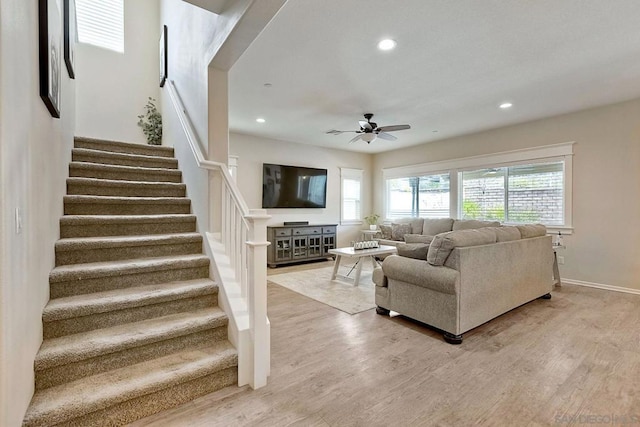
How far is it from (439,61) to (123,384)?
3.77m

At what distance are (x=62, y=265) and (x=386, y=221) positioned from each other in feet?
22.0

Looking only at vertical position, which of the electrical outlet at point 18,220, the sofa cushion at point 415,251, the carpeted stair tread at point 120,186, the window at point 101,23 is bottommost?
the sofa cushion at point 415,251

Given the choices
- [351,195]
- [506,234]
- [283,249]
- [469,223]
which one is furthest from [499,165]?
[283,249]

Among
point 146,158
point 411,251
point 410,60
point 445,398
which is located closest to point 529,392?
point 445,398

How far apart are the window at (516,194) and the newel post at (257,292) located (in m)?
5.22

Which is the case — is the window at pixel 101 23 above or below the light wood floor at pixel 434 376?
above

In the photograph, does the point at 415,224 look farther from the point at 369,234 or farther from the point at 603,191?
the point at 603,191

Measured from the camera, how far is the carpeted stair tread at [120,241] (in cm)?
219

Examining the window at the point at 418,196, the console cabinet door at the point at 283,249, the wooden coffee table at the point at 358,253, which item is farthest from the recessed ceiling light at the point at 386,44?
the window at the point at 418,196

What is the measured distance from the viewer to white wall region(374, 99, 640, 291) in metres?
4.25

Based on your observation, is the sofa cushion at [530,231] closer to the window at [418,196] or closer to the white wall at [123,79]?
the window at [418,196]

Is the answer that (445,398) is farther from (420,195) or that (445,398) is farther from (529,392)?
(420,195)

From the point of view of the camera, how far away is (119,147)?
3551mm

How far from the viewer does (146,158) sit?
11.3 ft
